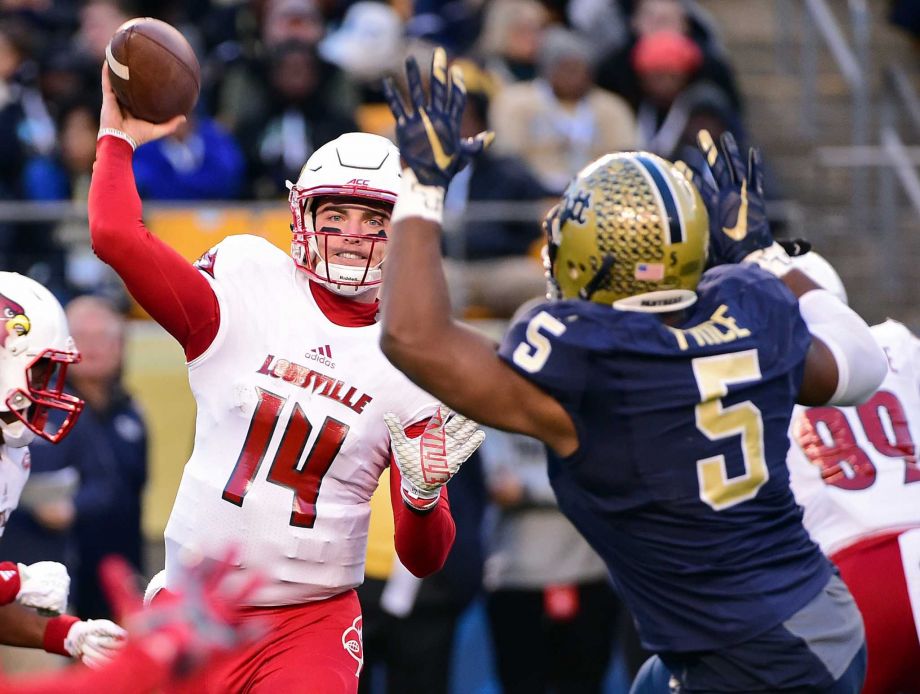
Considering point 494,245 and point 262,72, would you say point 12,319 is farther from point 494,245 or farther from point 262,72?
point 262,72

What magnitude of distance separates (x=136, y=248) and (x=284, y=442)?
648mm

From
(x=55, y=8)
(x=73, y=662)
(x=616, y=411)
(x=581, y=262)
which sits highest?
(x=55, y=8)

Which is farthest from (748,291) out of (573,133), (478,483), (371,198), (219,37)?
(219,37)

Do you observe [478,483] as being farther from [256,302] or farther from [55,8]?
[55,8]

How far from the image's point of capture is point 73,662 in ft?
23.1

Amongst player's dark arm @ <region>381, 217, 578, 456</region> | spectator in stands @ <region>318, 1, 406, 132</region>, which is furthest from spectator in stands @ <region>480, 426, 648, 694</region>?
player's dark arm @ <region>381, 217, 578, 456</region>

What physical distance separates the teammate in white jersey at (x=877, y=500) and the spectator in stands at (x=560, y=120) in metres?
3.57

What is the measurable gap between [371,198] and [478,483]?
9.58 feet

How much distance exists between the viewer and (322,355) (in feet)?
14.1

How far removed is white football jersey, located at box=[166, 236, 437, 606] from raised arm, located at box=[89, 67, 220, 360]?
0.28 ft

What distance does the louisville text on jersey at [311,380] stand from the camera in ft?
14.0

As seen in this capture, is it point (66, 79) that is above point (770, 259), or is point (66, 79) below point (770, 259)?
above

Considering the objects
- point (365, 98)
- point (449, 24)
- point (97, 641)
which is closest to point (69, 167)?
point (365, 98)

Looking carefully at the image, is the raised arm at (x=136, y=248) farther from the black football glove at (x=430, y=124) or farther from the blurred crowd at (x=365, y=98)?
the blurred crowd at (x=365, y=98)
